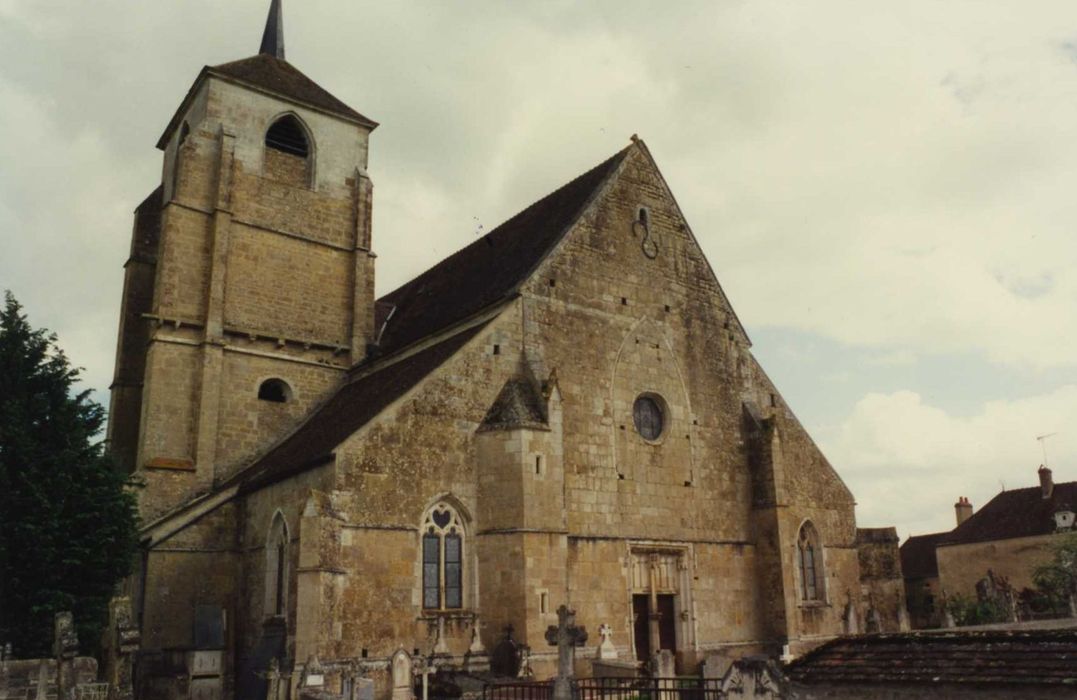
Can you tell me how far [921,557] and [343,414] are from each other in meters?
37.3

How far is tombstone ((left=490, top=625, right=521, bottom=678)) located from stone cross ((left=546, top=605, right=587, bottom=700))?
334 cm

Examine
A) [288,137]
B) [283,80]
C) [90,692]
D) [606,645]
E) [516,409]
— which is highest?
[283,80]

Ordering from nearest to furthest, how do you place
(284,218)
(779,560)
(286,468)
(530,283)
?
1. (286,468)
2. (530,283)
3. (779,560)
4. (284,218)

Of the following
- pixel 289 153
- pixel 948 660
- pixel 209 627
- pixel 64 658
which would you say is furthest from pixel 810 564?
pixel 289 153

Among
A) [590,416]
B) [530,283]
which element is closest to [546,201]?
[530,283]

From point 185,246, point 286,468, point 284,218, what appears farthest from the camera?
point 284,218

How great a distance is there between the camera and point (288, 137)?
28.2 meters

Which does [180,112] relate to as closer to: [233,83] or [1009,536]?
[233,83]

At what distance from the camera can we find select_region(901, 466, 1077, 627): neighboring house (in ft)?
128

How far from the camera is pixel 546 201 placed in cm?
2595

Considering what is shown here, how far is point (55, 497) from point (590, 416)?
11600 millimetres

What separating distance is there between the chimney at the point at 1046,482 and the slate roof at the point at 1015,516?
0.58ft

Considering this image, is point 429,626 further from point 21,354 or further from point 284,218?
point 284,218

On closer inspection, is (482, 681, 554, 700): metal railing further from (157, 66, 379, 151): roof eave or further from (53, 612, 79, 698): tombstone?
(157, 66, 379, 151): roof eave
